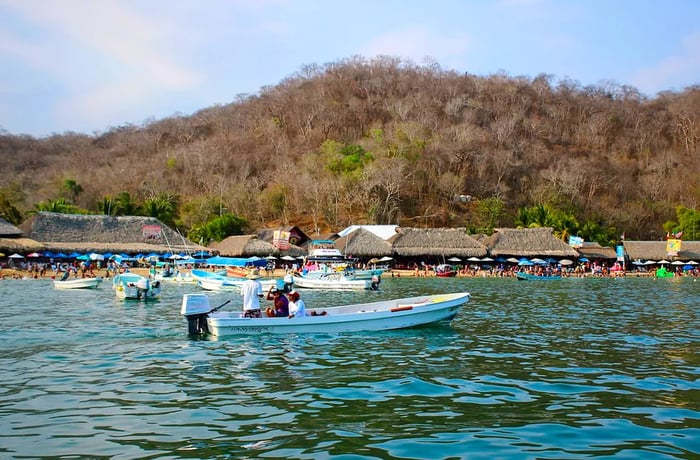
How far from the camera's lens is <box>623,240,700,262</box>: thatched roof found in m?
66.6

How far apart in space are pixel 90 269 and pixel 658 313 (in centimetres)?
4239

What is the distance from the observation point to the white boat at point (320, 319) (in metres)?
16.5

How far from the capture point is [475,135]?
94000 mm

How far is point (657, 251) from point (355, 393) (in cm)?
6576

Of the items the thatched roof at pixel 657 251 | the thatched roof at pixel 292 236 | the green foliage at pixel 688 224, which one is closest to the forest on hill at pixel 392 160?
the green foliage at pixel 688 224

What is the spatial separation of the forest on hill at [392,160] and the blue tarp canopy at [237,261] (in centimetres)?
1188

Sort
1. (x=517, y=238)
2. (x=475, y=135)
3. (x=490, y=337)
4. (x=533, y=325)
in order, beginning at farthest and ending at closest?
1. (x=475, y=135)
2. (x=517, y=238)
3. (x=533, y=325)
4. (x=490, y=337)

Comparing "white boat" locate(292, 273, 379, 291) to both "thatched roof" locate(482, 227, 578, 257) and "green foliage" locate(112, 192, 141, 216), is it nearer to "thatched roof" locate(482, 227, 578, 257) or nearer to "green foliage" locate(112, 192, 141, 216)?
"thatched roof" locate(482, 227, 578, 257)

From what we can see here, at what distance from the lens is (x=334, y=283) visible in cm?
3966

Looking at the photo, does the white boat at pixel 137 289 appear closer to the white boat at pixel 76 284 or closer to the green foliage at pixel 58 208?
the white boat at pixel 76 284

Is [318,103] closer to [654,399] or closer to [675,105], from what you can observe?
[675,105]

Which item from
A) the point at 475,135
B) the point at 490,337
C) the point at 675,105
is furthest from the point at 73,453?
the point at 675,105

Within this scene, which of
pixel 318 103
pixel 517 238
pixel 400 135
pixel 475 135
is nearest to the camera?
pixel 517 238

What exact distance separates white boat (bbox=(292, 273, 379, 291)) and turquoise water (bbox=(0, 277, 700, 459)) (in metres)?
18.9
